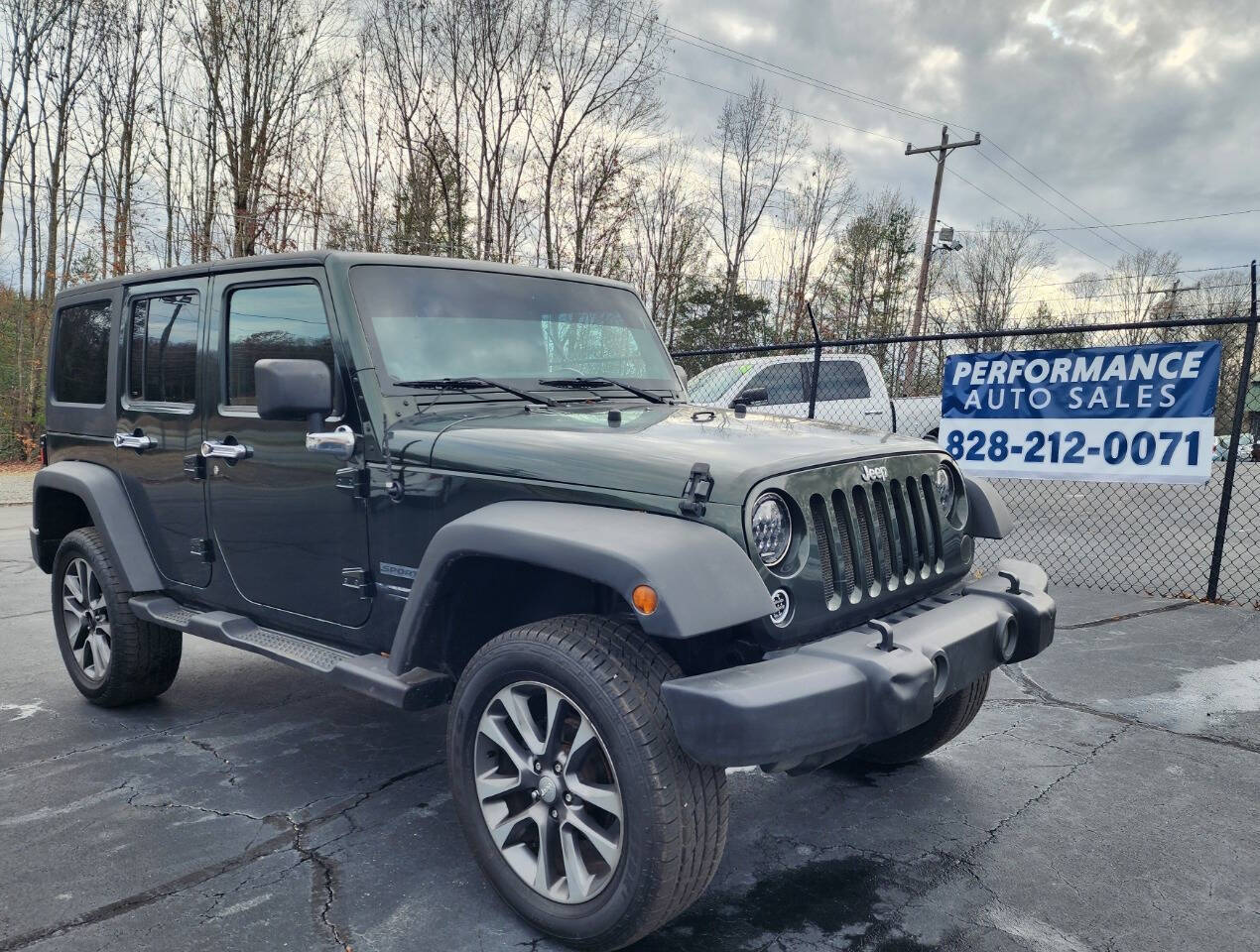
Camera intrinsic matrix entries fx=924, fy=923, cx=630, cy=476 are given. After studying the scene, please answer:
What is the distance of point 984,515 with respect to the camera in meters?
3.36

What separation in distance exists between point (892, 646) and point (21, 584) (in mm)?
7454

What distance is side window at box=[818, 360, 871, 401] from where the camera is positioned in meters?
11.7

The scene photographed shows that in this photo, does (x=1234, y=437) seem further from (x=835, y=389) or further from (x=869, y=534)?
(x=835, y=389)

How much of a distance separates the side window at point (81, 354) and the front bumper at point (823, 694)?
3.56 metres

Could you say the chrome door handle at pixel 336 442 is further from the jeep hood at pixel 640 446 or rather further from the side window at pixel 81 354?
the side window at pixel 81 354

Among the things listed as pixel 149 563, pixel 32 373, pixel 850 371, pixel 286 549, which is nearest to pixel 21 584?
pixel 149 563

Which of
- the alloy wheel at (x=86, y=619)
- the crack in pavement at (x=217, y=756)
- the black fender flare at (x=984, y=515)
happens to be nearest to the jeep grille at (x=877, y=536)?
the black fender flare at (x=984, y=515)

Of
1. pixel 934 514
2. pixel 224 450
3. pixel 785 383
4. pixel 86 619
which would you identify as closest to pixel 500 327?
pixel 224 450

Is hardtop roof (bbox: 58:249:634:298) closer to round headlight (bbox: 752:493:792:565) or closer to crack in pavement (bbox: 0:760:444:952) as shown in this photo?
round headlight (bbox: 752:493:792:565)

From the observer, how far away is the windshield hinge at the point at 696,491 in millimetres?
2344

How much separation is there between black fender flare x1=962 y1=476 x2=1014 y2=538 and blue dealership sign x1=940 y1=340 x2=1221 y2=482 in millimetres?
3628

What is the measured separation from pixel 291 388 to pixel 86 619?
2437mm

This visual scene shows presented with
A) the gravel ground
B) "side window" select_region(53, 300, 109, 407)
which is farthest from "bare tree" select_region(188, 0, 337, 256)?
"side window" select_region(53, 300, 109, 407)

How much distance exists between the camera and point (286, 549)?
3.43 metres
